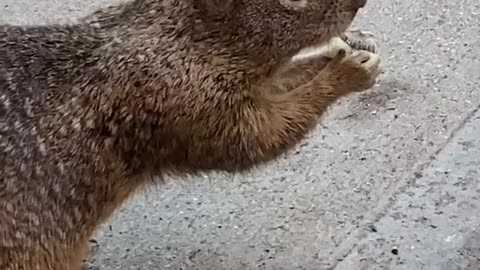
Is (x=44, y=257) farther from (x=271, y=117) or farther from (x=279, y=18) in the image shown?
(x=279, y=18)

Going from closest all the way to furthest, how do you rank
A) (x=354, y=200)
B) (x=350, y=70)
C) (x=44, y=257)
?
1. (x=44, y=257)
2. (x=350, y=70)
3. (x=354, y=200)

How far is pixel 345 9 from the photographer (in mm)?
3273

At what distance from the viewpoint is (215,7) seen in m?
3.25

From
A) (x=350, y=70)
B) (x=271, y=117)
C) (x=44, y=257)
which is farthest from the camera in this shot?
(x=350, y=70)

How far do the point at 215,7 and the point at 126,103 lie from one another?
333 mm

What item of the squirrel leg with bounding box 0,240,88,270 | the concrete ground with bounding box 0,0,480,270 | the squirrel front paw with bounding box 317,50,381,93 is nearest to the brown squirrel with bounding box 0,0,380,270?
the squirrel leg with bounding box 0,240,88,270

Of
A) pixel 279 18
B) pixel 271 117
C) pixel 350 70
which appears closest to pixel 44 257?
pixel 271 117

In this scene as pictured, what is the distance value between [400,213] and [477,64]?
826 mm

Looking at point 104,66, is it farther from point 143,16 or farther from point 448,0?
point 448,0

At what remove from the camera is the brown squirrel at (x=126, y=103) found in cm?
313

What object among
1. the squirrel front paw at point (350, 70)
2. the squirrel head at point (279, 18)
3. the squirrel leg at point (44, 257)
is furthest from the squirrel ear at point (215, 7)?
the squirrel leg at point (44, 257)

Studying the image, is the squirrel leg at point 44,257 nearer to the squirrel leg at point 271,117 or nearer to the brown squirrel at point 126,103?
the brown squirrel at point 126,103

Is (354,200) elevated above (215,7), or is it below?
below

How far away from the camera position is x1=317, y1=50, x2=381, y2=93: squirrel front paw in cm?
352
